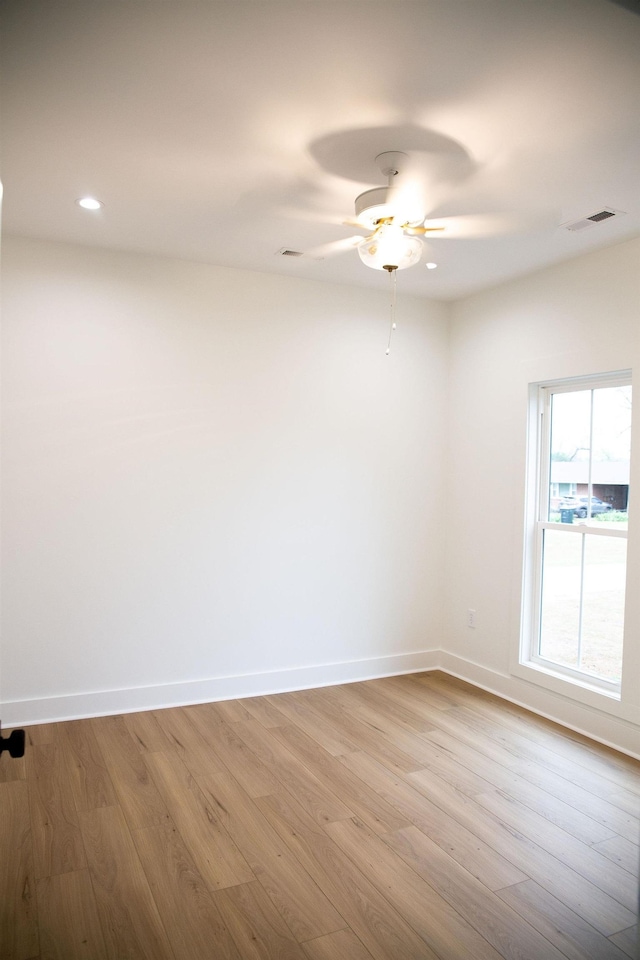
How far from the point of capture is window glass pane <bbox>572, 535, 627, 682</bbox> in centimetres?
346

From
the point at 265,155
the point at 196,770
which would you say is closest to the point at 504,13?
the point at 265,155

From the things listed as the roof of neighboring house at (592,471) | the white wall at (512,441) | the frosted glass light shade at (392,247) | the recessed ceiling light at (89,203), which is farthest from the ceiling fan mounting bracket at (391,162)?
the roof of neighboring house at (592,471)

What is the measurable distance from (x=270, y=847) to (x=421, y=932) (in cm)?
66

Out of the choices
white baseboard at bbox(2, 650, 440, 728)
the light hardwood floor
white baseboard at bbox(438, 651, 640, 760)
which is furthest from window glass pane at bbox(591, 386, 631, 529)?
white baseboard at bbox(2, 650, 440, 728)

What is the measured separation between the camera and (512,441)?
414 centimetres

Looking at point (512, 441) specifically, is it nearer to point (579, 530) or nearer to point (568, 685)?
point (579, 530)

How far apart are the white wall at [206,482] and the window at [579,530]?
2.84ft

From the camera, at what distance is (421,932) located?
78.8 inches

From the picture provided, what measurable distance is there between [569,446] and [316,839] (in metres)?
2.54

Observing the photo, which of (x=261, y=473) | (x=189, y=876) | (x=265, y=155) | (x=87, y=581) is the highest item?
(x=265, y=155)

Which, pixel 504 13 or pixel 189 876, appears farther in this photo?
pixel 189 876

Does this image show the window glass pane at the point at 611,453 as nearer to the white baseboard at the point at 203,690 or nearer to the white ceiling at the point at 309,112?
the white ceiling at the point at 309,112

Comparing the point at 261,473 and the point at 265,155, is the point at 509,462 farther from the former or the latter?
the point at 265,155

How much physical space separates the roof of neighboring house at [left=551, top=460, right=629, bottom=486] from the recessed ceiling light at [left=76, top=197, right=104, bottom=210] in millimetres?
2853
